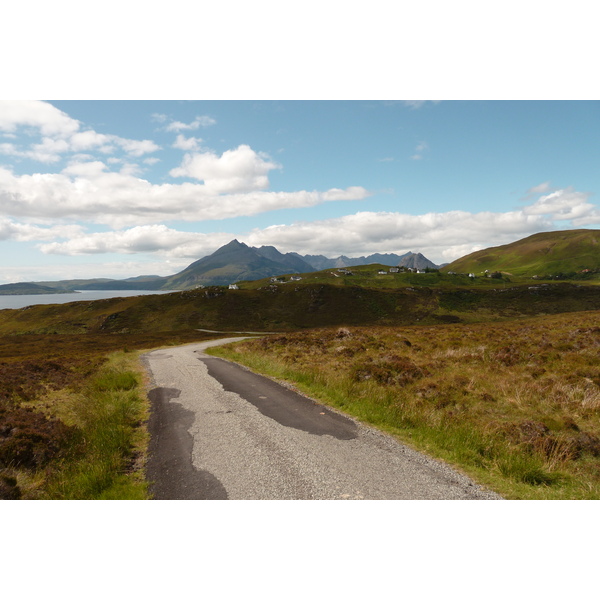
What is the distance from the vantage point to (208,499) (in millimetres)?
6355

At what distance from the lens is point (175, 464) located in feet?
26.2

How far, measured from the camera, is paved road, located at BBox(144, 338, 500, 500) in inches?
258

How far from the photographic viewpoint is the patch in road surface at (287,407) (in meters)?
10.1

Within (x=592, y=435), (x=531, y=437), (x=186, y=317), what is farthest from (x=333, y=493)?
(x=186, y=317)

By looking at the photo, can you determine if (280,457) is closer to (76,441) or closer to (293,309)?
(76,441)

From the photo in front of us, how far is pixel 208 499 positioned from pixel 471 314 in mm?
104270

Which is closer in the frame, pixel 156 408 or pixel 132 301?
pixel 156 408

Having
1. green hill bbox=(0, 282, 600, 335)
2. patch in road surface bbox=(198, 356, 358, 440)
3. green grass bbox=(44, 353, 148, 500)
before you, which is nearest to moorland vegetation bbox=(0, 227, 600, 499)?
green grass bbox=(44, 353, 148, 500)

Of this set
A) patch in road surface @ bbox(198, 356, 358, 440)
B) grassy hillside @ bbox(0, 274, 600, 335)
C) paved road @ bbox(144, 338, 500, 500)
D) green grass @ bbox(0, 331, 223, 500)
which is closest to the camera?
paved road @ bbox(144, 338, 500, 500)

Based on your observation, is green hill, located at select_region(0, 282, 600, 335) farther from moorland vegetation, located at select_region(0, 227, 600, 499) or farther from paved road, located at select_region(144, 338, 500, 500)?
paved road, located at select_region(144, 338, 500, 500)

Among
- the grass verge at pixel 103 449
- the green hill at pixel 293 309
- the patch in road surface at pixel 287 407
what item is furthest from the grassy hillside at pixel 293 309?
the grass verge at pixel 103 449

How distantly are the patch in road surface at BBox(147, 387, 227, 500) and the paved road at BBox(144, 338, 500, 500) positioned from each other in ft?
0.07

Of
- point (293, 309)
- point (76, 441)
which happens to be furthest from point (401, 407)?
point (293, 309)

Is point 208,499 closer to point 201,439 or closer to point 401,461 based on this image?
point 201,439
